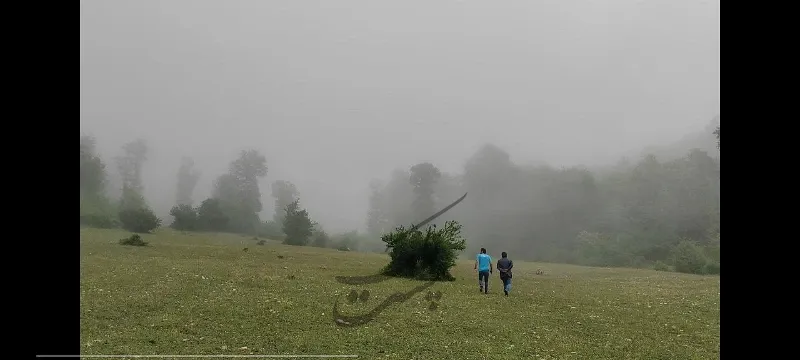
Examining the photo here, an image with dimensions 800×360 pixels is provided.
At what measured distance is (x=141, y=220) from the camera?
63844 mm

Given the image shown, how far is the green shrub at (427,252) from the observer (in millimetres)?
32094

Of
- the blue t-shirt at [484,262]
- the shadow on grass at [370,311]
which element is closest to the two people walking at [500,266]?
the blue t-shirt at [484,262]

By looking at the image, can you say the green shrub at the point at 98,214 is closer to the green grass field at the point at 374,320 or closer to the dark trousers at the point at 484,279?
the green grass field at the point at 374,320

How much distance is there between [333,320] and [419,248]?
50.7 ft

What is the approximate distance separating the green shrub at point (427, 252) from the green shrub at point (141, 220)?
46.7 meters

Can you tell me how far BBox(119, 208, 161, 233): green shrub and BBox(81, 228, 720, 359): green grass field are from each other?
39.7 m

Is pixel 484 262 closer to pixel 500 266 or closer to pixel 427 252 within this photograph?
pixel 500 266

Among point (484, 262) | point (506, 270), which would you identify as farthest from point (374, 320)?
point (506, 270)

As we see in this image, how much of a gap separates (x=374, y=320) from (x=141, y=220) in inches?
2291

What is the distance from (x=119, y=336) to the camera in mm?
14008

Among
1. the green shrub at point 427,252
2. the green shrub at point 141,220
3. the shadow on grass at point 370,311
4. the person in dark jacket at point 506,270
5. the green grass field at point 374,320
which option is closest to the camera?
the green grass field at point 374,320
